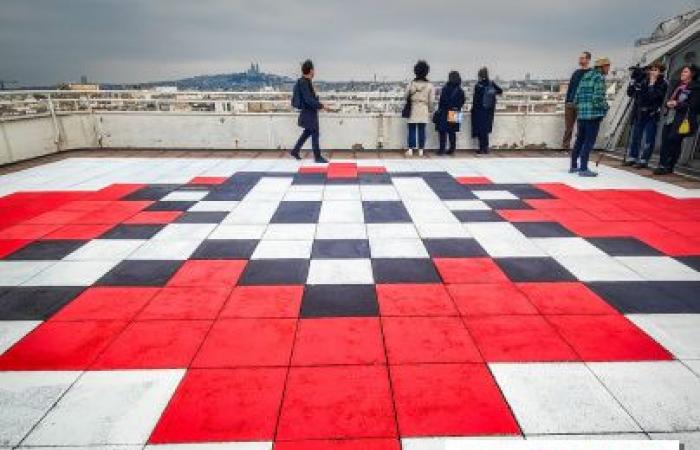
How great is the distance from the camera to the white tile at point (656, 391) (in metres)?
2.17

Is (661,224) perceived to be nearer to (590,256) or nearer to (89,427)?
(590,256)

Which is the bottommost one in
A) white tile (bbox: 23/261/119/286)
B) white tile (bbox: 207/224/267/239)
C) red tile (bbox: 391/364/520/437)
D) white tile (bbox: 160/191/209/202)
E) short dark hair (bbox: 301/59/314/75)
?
red tile (bbox: 391/364/520/437)

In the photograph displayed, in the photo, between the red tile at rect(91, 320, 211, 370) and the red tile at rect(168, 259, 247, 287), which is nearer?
the red tile at rect(91, 320, 211, 370)

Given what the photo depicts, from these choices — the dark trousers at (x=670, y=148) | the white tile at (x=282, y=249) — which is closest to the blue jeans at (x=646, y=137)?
the dark trousers at (x=670, y=148)

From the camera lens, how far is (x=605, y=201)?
237 inches

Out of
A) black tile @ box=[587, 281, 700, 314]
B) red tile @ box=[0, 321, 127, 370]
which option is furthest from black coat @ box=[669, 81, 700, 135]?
red tile @ box=[0, 321, 127, 370]

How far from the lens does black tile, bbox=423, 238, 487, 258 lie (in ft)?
14.0

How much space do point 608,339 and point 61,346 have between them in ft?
11.7

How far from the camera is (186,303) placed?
335 cm

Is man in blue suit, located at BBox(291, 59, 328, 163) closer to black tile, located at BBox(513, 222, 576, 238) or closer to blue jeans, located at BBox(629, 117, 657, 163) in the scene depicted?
black tile, located at BBox(513, 222, 576, 238)

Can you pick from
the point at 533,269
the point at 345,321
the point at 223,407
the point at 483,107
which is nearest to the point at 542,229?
the point at 533,269

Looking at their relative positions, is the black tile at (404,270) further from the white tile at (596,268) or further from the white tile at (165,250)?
the white tile at (165,250)

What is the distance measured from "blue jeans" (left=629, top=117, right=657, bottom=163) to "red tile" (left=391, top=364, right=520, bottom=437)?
24.1 feet

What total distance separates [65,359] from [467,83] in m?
9.38
